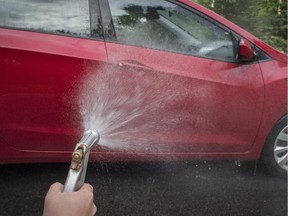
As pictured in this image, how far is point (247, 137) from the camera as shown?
3.22 meters

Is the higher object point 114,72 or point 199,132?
point 114,72

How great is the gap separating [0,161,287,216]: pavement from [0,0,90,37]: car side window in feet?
3.77

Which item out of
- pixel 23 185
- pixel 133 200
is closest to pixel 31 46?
pixel 23 185

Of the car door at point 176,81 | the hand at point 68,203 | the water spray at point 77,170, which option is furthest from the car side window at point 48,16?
the hand at point 68,203

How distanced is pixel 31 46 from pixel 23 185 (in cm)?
107

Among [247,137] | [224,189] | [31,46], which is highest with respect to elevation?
[31,46]

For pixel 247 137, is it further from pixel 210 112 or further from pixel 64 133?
pixel 64 133

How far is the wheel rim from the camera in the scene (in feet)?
11.1

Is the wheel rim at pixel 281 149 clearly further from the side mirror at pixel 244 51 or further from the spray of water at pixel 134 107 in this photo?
the spray of water at pixel 134 107

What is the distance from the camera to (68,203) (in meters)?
1.11

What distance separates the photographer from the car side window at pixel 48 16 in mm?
2545

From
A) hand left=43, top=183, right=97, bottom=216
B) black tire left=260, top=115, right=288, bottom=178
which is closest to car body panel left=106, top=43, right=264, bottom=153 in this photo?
black tire left=260, top=115, right=288, bottom=178

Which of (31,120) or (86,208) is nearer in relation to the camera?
(86,208)

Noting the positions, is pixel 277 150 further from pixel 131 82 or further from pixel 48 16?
pixel 48 16
